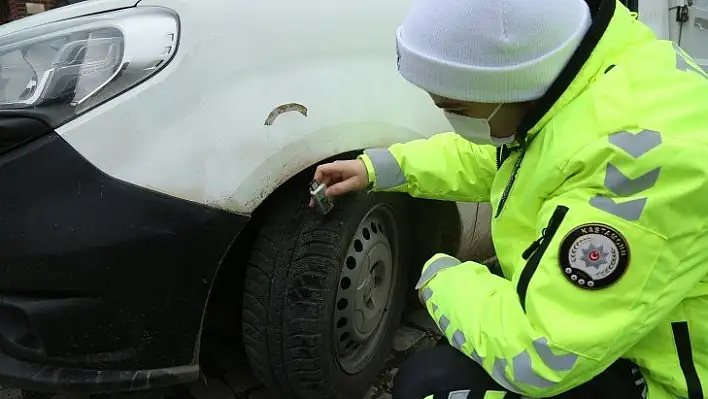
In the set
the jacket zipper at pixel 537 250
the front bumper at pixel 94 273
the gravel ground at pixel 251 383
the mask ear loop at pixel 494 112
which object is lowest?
the gravel ground at pixel 251 383

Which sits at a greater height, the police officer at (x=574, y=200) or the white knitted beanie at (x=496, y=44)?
the white knitted beanie at (x=496, y=44)

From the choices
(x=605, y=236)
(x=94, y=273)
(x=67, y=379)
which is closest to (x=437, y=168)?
(x=605, y=236)

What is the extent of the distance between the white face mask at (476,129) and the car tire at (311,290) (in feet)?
1.97

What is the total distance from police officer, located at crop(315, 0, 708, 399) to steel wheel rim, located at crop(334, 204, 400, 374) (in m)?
0.58

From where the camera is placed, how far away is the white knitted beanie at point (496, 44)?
118cm

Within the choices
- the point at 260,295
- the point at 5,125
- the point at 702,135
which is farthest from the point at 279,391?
the point at 702,135

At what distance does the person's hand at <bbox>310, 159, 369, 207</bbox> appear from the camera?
1.77 meters

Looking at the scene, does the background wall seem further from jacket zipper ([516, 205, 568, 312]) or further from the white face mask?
jacket zipper ([516, 205, 568, 312])

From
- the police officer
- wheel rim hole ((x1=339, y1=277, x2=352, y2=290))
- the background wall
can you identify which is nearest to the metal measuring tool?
wheel rim hole ((x1=339, y1=277, x2=352, y2=290))

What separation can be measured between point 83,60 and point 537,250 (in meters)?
1.17

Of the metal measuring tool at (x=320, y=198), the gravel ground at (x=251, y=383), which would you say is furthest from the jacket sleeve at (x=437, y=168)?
the gravel ground at (x=251, y=383)

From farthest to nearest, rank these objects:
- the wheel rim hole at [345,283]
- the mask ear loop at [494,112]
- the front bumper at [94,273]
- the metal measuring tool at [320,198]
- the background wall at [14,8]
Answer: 1. the background wall at [14,8]
2. the wheel rim hole at [345,283]
3. the metal measuring tool at [320,198]
4. the front bumper at [94,273]
5. the mask ear loop at [494,112]

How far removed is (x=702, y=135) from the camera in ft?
3.64

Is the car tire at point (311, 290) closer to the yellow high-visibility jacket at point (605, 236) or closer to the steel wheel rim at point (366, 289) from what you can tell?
the steel wheel rim at point (366, 289)
